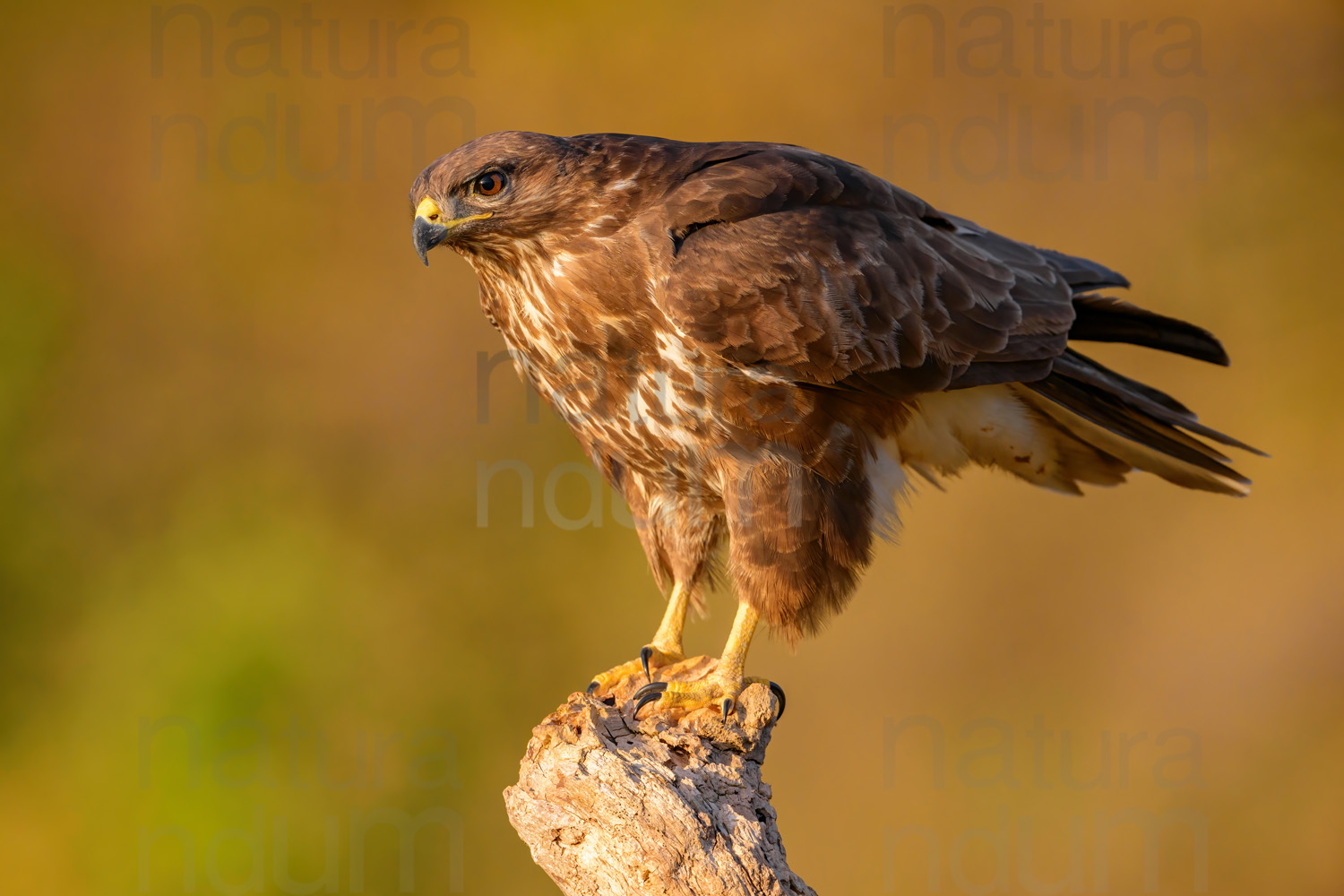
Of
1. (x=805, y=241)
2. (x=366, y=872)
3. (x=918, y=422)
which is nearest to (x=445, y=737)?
(x=366, y=872)

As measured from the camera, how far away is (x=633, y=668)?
3707 millimetres

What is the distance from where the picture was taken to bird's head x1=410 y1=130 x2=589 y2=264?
321cm

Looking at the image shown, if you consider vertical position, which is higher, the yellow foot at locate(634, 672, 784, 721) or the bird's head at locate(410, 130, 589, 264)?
the bird's head at locate(410, 130, 589, 264)

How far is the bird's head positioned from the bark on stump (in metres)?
1.42

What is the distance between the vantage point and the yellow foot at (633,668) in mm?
3652

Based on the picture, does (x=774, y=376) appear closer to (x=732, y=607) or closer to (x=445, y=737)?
(x=732, y=607)

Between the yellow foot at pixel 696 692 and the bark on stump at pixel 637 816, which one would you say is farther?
the yellow foot at pixel 696 692

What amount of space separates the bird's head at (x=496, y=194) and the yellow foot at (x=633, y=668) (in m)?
1.43

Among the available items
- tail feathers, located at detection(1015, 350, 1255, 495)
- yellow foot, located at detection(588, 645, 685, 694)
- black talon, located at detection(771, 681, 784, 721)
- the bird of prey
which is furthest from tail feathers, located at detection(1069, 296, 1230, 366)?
yellow foot, located at detection(588, 645, 685, 694)

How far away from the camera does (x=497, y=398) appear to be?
6695mm

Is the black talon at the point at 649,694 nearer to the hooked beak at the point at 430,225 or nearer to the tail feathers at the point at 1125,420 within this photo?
the hooked beak at the point at 430,225

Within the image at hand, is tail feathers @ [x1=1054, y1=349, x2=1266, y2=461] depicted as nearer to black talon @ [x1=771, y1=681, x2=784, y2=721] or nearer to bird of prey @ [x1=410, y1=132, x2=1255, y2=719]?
bird of prey @ [x1=410, y1=132, x2=1255, y2=719]

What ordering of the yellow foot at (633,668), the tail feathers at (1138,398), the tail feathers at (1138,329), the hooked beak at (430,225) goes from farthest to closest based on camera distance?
the tail feathers at (1138,329)
the tail feathers at (1138,398)
the yellow foot at (633,668)
the hooked beak at (430,225)

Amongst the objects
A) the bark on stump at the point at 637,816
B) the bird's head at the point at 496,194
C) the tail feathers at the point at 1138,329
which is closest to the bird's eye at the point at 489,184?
the bird's head at the point at 496,194
